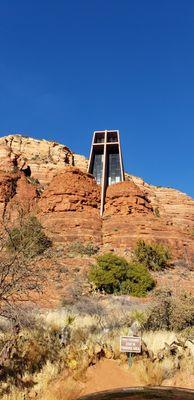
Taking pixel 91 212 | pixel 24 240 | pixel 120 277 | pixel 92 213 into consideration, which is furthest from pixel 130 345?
pixel 91 212

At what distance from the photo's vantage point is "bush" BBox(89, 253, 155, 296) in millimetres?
39625

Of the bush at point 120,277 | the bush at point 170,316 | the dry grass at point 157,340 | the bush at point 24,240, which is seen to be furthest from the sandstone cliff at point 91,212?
the bush at point 24,240

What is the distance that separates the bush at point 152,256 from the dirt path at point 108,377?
114 feet

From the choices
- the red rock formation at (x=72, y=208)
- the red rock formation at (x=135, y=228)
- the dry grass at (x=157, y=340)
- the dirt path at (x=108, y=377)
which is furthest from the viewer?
the red rock formation at (x=72, y=208)

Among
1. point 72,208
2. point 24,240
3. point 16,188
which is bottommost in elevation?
point 24,240

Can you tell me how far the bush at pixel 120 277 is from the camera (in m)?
39.6

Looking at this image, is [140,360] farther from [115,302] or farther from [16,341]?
[115,302]

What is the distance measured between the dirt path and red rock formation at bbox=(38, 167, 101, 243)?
133 ft

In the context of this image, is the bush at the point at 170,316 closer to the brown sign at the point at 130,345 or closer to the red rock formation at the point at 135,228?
the brown sign at the point at 130,345

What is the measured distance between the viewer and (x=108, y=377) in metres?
12.3

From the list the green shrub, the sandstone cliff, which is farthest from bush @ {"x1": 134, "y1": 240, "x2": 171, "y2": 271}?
the green shrub

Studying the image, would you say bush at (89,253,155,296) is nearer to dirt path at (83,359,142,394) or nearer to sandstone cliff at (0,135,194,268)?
sandstone cliff at (0,135,194,268)

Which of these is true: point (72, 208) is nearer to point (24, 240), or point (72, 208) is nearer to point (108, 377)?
point (24, 240)

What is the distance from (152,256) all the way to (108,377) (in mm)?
36694
